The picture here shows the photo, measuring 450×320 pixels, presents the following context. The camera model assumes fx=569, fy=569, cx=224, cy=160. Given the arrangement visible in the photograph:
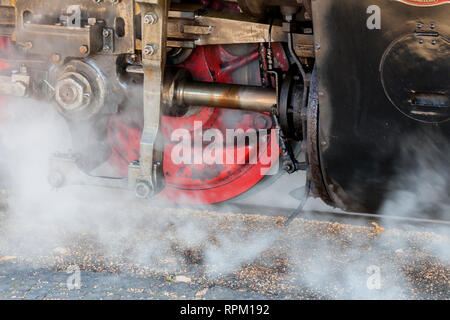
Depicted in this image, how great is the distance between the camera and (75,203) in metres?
3.17

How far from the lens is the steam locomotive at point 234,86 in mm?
1651

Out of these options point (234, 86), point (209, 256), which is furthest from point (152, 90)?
point (209, 256)

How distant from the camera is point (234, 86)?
2.39 meters

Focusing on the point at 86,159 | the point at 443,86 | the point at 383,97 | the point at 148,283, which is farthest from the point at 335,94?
the point at 86,159

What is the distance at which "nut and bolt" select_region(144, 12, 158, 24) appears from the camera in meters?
2.10

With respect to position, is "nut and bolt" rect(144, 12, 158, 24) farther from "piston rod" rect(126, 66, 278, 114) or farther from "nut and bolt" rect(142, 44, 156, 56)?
"piston rod" rect(126, 66, 278, 114)

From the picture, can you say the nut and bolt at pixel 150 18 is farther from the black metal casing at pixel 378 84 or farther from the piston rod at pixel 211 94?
the black metal casing at pixel 378 84

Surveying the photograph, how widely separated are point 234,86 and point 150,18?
0.48 m

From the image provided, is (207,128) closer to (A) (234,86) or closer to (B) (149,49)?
(A) (234,86)

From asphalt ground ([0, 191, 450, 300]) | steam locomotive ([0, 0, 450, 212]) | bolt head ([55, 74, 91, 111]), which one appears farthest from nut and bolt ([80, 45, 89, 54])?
asphalt ground ([0, 191, 450, 300])

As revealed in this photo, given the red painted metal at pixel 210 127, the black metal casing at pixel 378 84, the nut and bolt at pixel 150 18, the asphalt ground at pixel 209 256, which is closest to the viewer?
the black metal casing at pixel 378 84

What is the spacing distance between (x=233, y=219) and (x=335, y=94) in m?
1.25

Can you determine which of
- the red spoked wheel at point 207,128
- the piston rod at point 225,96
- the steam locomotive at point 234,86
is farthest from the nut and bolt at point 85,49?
the red spoked wheel at point 207,128
